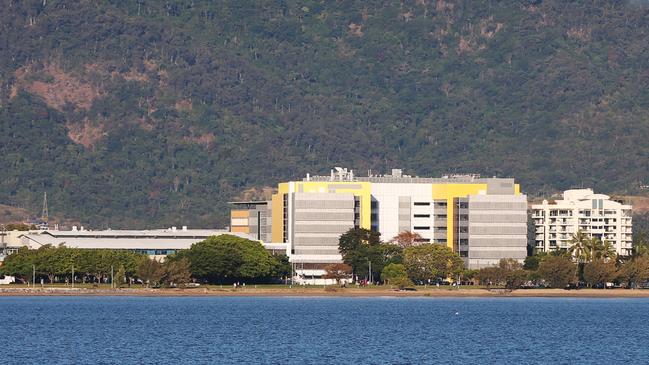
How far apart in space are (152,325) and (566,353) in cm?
5566

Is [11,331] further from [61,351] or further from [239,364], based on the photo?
[239,364]

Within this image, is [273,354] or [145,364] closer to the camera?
[145,364]

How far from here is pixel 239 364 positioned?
137 metres

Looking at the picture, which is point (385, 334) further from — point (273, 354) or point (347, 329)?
point (273, 354)

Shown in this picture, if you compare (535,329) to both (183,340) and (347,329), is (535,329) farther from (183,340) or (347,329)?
(183,340)

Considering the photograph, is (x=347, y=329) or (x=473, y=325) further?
(x=473, y=325)

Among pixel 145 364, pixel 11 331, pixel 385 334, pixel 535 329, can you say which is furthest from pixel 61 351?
pixel 535 329

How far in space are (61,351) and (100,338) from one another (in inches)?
715

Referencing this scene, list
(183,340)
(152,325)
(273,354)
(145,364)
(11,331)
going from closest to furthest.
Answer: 1. (145,364)
2. (273,354)
3. (183,340)
4. (11,331)
5. (152,325)

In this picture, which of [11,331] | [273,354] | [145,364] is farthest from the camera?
[11,331]

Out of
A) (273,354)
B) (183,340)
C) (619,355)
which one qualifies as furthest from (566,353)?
(183,340)

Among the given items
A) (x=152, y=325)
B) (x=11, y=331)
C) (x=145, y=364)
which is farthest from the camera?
(x=152, y=325)

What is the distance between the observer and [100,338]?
550 feet

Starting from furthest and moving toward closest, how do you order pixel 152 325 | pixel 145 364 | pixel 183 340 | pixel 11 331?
pixel 152 325, pixel 11 331, pixel 183 340, pixel 145 364
